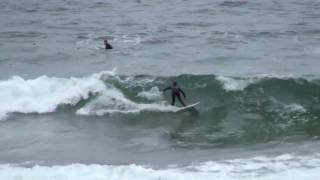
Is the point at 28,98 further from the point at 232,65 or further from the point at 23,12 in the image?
the point at 23,12

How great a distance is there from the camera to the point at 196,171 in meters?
15.5

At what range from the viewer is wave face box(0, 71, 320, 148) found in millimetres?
20844

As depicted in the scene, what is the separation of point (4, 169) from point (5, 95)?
9.05 metres

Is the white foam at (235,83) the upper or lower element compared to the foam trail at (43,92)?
upper

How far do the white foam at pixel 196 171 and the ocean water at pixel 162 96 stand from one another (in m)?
0.02

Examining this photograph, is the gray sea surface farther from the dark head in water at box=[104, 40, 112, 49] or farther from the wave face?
the wave face

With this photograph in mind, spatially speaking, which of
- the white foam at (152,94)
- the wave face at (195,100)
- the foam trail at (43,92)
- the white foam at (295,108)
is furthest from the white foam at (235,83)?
the foam trail at (43,92)

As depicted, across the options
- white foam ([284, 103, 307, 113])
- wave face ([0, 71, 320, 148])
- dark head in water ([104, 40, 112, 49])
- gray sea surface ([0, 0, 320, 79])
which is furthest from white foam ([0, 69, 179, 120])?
dark head in water ([104, 40, 112, 49])

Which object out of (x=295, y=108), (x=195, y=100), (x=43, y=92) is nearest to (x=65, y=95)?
(x=43, y=92)

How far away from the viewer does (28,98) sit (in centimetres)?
2444

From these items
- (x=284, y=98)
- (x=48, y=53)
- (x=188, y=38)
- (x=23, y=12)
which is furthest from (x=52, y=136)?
(x=23, y=12)

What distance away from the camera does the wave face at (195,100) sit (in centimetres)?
2084

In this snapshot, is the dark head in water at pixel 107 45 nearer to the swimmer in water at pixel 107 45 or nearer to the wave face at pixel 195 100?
the swimmer in water at pixel 107 45

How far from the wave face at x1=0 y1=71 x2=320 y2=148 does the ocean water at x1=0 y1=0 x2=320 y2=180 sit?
4 centimetres
